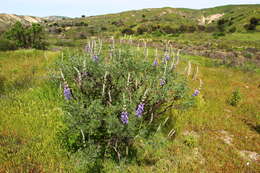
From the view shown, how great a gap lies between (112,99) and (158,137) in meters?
1.11

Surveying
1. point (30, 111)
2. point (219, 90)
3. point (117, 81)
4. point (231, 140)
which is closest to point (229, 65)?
point (219, 90)

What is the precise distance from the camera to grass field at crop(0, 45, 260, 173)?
3239mm

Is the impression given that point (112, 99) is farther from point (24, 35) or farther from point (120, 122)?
point (24, 35)

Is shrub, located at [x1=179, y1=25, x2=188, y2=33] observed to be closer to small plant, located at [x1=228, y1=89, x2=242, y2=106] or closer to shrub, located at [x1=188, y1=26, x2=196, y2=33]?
shrub, located at [x1=188, y1=26, x2=196, y2=33]

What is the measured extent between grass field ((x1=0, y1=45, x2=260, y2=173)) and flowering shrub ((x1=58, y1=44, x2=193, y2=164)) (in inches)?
13.0

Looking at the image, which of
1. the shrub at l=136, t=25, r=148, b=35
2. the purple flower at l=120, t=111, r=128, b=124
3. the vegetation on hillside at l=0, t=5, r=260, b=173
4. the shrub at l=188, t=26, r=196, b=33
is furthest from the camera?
the shrub at l=188, t=26, r=196, b=33

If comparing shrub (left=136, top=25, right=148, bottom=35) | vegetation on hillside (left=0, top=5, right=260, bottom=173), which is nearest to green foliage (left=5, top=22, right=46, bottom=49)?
vegetation on hillside (left=0, top=5, right=260, bottom=173)

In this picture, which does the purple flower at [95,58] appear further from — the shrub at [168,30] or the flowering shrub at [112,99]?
the shrub at [168,30]

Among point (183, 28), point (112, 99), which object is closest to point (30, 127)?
point (112, 99)

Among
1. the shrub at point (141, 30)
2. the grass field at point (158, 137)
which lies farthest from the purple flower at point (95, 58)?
the shrub at point (141, 30)

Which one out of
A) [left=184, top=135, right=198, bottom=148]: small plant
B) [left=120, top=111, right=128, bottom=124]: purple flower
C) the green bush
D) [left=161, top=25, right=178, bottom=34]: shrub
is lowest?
[left=184, top=135, right=198, bottom=148]: small plant

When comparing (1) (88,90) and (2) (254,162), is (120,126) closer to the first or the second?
(1) (88,90)

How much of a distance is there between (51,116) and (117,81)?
249cm

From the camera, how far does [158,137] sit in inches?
118
